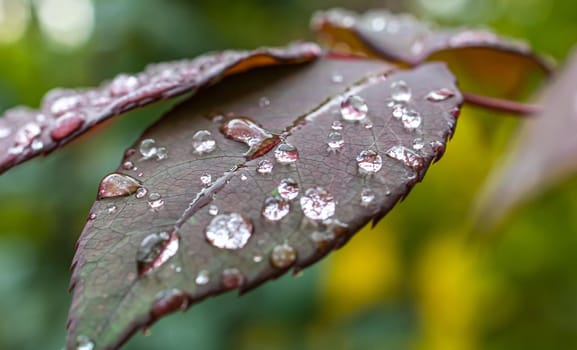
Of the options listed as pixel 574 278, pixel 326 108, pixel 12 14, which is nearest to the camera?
pixel 326 108

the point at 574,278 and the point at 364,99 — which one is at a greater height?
the point at 364,99

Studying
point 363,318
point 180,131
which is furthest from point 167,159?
point 363,318

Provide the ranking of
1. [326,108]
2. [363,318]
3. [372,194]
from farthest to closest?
[363,318], [326,108], [372,194]

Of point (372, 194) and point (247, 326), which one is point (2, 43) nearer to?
point (247, 326)

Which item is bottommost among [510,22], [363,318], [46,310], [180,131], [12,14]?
[363,318]

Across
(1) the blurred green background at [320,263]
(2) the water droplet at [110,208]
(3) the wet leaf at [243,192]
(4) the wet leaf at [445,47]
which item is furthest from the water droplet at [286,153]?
(1) the blurred green background at [320,263]

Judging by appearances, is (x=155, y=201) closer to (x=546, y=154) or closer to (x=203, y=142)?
(x=203, y=142)

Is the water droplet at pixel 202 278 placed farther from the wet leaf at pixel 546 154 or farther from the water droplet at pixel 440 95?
the wet leaf at pixel 546 154
